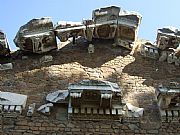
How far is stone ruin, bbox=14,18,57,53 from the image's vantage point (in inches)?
492

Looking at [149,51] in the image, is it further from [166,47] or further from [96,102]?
[96,102]

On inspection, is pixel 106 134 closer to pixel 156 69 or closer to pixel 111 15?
pixel 156 69

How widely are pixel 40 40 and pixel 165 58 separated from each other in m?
2.83

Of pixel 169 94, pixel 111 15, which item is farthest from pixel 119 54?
pixel 169 94

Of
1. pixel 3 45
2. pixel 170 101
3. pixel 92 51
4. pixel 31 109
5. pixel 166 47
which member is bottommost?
pixel 31 109

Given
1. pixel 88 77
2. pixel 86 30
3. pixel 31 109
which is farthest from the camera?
pixel 86 30

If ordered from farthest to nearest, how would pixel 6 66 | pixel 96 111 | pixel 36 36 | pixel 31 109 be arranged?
pixel 36 36 → pixel 6 66 → pixel 31 109 → pixel 96 111

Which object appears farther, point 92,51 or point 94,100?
point 92,51

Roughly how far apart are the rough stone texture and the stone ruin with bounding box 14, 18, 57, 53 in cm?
25

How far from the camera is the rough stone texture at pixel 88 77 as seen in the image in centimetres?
1025

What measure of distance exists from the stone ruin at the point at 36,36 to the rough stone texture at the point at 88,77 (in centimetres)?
25

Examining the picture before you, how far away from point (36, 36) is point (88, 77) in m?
1.51

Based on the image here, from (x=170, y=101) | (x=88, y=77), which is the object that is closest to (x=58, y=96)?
(x=88, y=77)

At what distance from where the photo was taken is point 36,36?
1246cm
